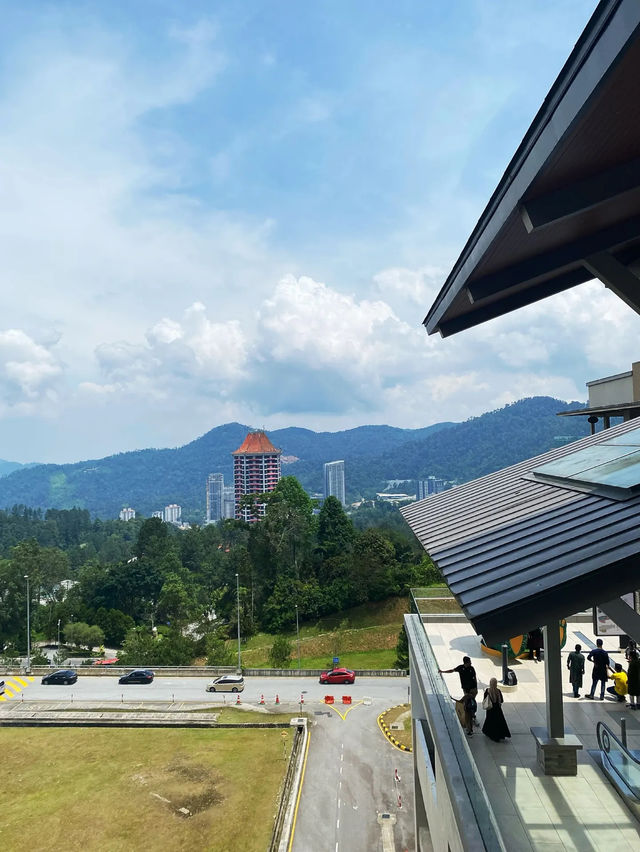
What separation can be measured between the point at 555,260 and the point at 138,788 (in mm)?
26573

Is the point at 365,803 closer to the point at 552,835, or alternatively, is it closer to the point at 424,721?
the point at 424,721

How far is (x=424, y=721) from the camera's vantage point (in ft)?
37.7

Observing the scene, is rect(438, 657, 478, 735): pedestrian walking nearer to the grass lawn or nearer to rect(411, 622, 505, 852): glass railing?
rect(411, 622, 505, 852): glass railing

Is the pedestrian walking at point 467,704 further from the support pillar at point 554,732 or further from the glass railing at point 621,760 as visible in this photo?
the glass railing at point 621,760

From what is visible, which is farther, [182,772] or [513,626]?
[182,772]

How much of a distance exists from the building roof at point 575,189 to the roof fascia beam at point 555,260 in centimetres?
1

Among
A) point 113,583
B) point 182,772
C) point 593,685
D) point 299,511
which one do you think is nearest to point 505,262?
point 593,685

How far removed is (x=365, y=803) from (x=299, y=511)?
4140 cm

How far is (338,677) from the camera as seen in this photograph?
36812mm

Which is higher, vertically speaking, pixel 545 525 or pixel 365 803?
pixel 545 525

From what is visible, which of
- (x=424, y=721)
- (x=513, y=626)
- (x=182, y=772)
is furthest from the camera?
(x=182, y=772)

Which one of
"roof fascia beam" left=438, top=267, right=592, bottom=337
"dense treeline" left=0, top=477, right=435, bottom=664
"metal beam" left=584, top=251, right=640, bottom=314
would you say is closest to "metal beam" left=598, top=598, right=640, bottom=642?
"metal beam" left=584, top=251, right=640, bottom=314

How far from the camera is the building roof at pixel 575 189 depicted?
3.22 metres

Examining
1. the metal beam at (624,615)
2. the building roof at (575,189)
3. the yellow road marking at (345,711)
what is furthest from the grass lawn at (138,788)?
the building roof at (575,189)
